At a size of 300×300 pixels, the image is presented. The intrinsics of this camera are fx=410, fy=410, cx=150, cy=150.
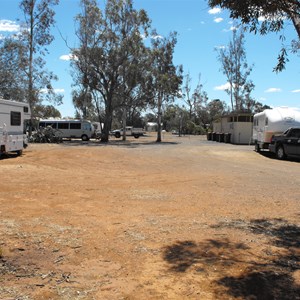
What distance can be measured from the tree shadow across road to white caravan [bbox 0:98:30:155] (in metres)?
14.9

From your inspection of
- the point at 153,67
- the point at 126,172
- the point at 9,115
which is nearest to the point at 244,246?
the point at 126,172

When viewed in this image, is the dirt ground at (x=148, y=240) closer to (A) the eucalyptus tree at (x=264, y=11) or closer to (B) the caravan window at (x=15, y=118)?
(A) the eucalyptus tree at (x=264, y=11)

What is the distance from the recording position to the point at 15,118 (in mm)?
20188

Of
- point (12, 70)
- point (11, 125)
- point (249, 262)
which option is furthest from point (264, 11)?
point (12, 70)

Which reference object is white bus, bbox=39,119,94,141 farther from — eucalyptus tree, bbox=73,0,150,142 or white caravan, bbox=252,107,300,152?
white caravan, bbox=252,107,300,152

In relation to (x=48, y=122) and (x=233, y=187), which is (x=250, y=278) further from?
(x=48, y=122)

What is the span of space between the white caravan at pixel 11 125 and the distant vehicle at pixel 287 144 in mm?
13625

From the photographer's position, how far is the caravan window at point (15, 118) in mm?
19794

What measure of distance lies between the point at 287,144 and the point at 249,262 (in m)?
17.4

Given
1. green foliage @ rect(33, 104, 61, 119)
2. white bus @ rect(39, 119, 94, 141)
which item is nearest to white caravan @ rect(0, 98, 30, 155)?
green foliage @ rect(33, 104, 61, 119)

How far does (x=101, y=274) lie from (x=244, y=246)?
223 centimetres

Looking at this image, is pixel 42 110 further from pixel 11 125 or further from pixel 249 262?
pixel 249 262

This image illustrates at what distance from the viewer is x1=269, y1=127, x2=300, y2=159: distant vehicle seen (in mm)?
20856

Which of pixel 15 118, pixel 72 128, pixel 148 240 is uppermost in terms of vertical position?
pixel 15 118
